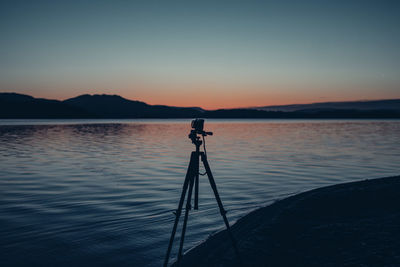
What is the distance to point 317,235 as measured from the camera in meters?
6.72

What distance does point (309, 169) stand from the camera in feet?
59.7

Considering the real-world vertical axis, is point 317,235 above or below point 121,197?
above

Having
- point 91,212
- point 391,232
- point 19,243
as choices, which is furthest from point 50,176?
point 391,232

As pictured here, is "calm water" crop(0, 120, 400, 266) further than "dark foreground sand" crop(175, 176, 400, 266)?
Yes

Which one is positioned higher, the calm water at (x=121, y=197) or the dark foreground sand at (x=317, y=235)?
the dark foreground sand at (x=317, y=235)

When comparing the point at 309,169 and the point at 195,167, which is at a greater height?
the point at 195,167

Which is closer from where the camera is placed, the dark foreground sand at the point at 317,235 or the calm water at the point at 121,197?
the dark foreground sand at the point at 317,235

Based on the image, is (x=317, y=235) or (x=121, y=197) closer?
(x=317, y=235)

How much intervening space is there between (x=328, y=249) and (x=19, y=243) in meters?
6.99

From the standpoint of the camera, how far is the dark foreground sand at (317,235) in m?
5.62

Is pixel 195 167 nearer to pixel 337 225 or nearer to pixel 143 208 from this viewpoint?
pixel 337 225

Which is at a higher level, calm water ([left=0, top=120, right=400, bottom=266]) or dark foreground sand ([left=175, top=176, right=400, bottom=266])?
dark foreground sand ([left=175, top=176, right=400, bottom=266])

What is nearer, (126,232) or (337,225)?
(337,225)

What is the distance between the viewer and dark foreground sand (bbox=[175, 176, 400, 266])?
5621mm
